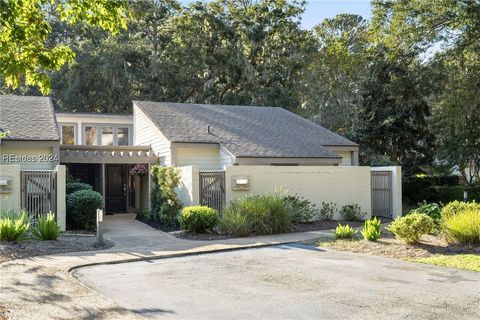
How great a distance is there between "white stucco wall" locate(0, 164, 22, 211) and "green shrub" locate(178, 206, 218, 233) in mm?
4833

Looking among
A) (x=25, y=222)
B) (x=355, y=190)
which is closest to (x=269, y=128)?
(x=355, y=190)

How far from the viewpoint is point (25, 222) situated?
13414 millimetres

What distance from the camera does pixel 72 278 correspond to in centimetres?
905

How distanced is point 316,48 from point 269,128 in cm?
1609

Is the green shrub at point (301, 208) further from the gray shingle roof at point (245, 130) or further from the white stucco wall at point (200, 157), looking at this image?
the white stucco wall at point (200, 157)

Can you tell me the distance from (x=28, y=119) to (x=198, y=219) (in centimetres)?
865

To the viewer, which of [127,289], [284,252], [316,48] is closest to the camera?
[127,289]

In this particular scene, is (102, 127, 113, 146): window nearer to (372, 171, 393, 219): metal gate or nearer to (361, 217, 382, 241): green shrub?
(372, 171, 393, 219): metal gate

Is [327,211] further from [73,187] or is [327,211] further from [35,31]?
[35,31]

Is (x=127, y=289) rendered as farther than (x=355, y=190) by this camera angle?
No

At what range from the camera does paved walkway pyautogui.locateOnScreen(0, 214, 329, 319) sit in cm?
674

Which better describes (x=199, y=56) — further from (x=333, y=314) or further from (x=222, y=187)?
(x=333, y=314)

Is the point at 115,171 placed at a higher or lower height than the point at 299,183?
higher

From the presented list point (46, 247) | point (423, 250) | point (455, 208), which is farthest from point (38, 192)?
point (455, 208)
